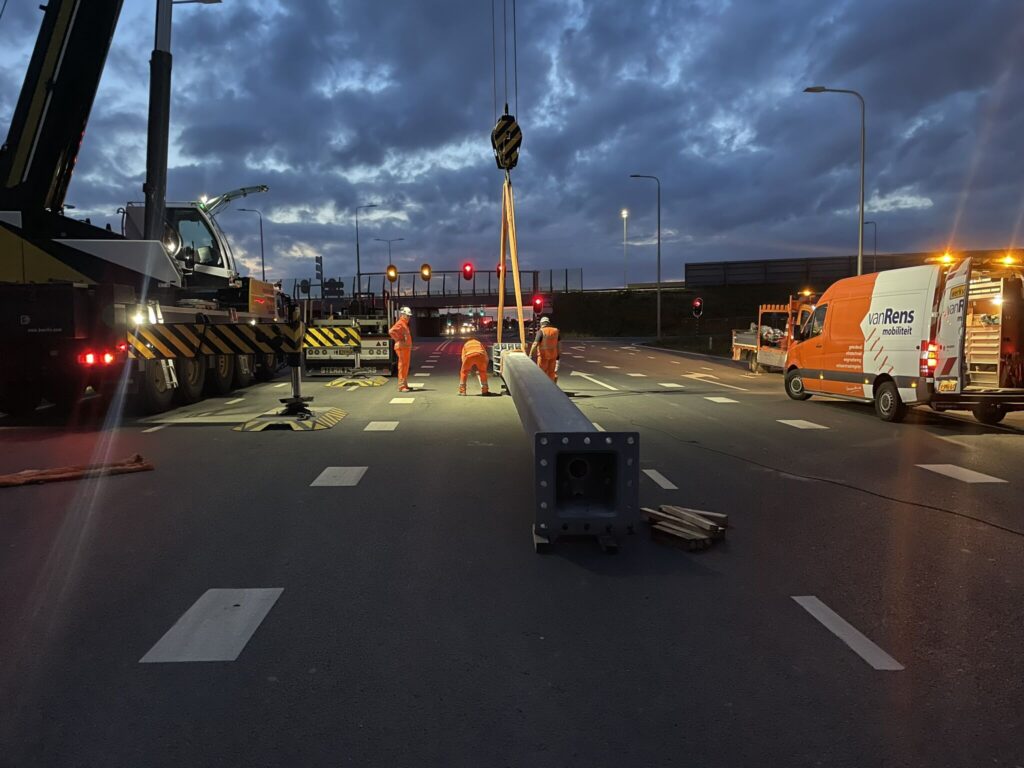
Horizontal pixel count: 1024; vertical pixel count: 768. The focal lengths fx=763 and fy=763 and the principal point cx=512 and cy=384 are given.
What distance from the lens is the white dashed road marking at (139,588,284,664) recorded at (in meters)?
3.74

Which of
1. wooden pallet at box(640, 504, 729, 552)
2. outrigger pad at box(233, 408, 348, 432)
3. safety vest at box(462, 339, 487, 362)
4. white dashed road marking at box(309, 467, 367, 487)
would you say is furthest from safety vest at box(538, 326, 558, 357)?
wooden pallet at box(640, 504, 729, 552)

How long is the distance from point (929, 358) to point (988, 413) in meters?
1.73

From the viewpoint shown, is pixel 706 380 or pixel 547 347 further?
pixel 706 380

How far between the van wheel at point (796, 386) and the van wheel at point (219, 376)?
38.8ft

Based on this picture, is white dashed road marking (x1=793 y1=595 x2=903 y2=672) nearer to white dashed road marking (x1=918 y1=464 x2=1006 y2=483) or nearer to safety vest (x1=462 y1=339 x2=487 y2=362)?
white dashed road marking (x1=918 y1=464 x2=1006 y2=483)

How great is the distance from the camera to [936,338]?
11.5 meters

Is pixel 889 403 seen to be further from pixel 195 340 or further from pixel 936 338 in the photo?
pixel 195 340

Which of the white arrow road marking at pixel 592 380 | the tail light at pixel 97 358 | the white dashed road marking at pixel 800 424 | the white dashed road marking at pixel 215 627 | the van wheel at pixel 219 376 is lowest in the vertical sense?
the white arrow road marking at pixel 592 380

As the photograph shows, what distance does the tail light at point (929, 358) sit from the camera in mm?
11555

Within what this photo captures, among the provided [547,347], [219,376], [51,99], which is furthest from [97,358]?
[547,347]

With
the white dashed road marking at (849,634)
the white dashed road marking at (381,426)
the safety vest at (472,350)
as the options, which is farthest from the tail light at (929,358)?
the white dashed road marking at (849,634)

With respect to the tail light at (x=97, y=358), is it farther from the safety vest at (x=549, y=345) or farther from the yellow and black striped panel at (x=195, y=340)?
the safety vest at (x=549, y=345)

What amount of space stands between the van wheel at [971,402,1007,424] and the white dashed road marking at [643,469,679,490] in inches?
275

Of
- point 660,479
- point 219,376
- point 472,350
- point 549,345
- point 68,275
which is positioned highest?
point 68,275
